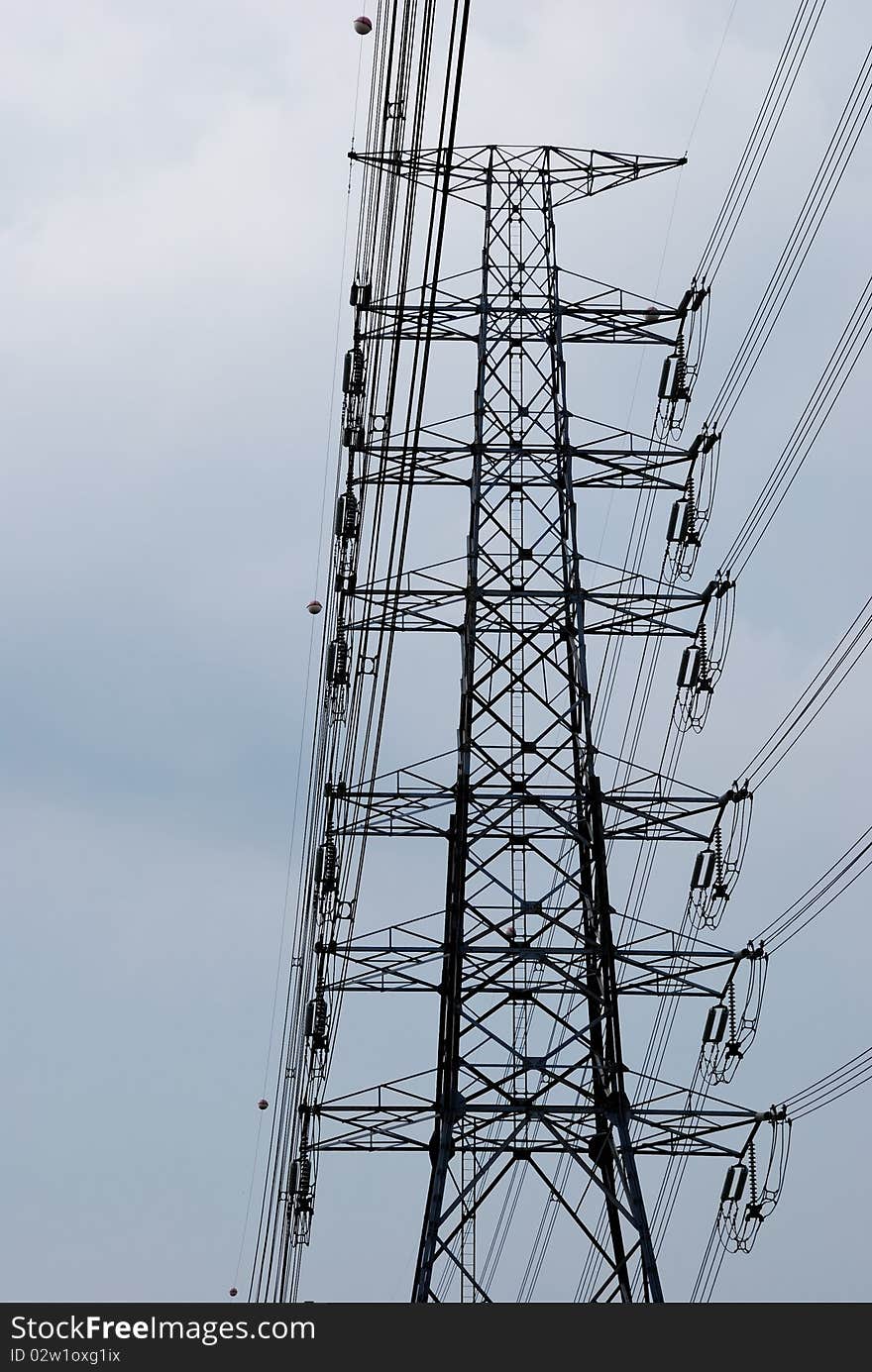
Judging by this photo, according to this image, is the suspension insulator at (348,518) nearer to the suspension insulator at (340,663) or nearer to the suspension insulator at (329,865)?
the suspension insulator at (340,663)

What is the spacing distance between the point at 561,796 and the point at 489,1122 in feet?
14.0

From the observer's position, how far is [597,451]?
79.8 ft

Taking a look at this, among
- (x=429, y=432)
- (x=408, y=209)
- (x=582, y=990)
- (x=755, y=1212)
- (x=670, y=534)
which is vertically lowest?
(x=755, y=1212)

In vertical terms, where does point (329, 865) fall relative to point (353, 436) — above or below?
below

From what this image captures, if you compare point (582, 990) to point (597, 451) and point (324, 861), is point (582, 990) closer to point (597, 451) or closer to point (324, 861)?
point (324, 861)

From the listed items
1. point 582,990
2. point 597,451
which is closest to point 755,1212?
point 582,990

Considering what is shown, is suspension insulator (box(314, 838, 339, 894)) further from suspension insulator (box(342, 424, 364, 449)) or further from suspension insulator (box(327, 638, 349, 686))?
suspension insulator (box(342, 424, 364, 449))

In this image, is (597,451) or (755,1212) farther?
(597,451)

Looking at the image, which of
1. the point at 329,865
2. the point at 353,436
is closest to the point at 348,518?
the point at 353,436

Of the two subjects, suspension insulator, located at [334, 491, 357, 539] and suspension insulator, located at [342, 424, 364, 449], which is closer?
suspension insulator, located at [342, 424, 364, 449]

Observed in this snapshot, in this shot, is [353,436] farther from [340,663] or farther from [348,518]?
[340,663]

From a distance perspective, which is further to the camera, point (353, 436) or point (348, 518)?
point (348, 518)

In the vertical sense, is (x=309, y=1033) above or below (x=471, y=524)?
below

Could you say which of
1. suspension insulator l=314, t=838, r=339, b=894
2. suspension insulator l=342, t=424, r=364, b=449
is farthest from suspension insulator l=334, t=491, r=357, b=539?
suspension insulator l=314, t=838, r=339, b=894
